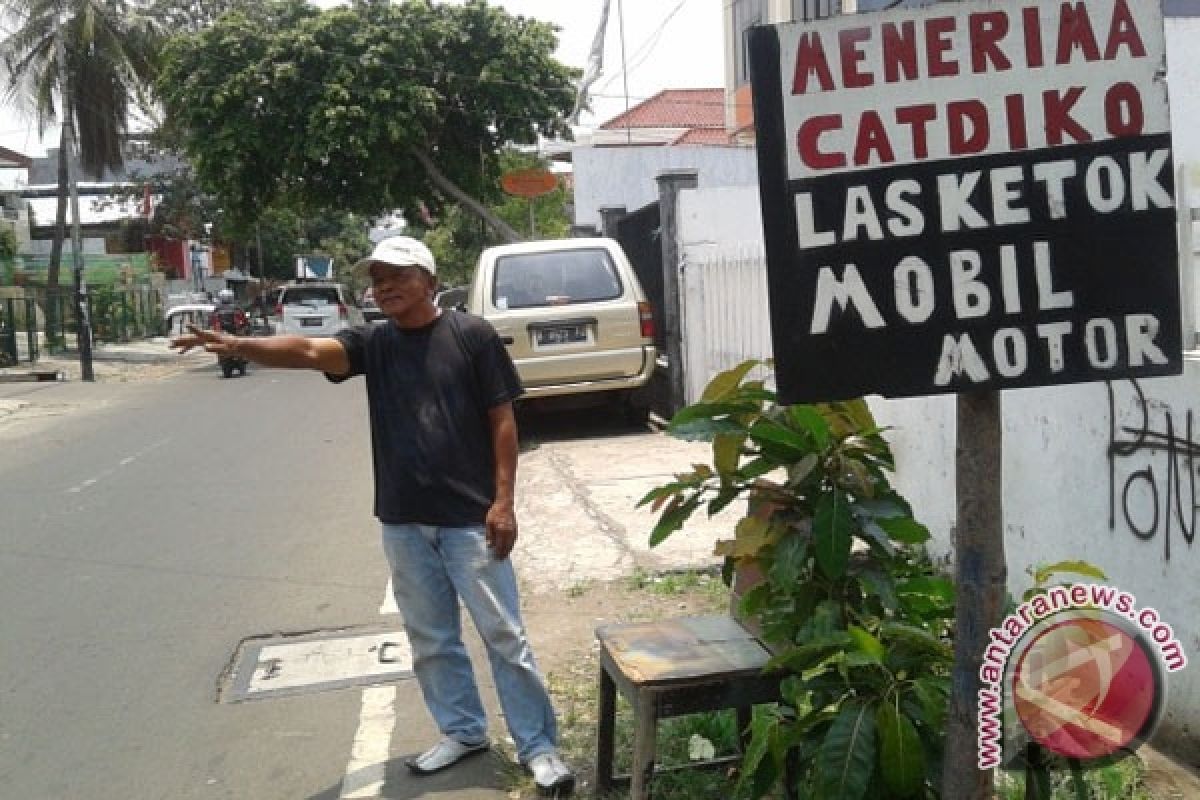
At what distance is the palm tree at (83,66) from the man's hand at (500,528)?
22.8 metres

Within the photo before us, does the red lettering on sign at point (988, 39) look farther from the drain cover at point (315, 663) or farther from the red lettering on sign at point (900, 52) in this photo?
the drain cover at point (315, 663)

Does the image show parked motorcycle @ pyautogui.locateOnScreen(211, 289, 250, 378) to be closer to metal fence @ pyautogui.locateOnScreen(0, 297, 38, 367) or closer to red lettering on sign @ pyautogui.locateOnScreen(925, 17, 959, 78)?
Answer: metal fence @ pyautogui.locateOnScreen(0, 297, 38, 367)

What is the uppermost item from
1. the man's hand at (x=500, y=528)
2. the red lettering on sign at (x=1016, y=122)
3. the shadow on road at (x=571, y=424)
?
the red lettering on sign at (x=1016, y=122)

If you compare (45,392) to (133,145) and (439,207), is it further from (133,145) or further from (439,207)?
(133,145)

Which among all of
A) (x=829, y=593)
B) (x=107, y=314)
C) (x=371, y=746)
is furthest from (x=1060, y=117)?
(x=107, y=314)

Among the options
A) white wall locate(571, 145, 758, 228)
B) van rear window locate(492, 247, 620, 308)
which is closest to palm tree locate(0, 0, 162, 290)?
white wall locate(571, 145, 758, 228)

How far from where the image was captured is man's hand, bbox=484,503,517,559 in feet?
11.8

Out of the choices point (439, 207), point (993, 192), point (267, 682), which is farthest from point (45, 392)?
point (993, 192)

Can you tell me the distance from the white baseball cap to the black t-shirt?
0.62 feet

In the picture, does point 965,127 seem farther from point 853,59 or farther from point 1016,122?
point 853,59

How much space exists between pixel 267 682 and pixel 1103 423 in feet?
11.2

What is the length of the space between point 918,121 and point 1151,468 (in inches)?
79.4

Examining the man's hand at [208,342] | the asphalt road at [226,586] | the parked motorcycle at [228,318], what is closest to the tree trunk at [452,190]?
the parked motorcycle at [228,318]

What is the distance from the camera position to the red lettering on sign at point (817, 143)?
2.26 metres
